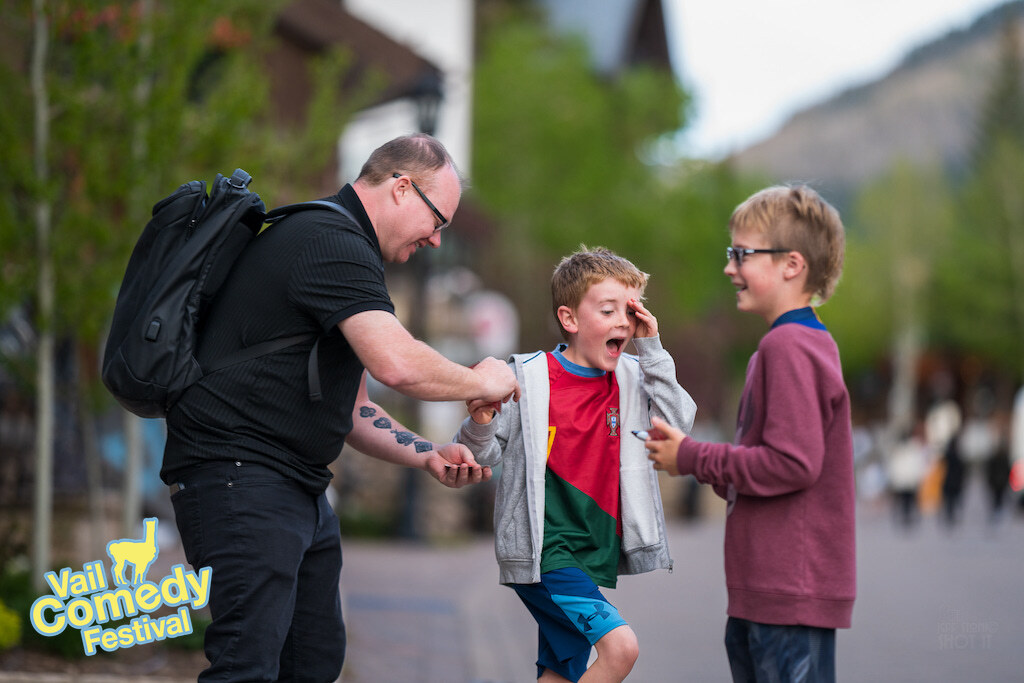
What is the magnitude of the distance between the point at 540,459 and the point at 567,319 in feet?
1.48

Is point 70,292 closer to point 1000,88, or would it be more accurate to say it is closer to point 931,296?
point 931,296

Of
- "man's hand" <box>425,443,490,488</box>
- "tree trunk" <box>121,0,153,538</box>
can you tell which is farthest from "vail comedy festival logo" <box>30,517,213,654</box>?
"tree trunk" <box>121,0,153,538</box>

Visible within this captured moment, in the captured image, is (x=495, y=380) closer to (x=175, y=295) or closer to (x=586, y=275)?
(x=586, y=275)

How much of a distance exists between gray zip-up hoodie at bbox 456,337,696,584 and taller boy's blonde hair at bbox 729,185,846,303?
0.46 metres

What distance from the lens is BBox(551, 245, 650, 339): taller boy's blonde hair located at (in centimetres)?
359

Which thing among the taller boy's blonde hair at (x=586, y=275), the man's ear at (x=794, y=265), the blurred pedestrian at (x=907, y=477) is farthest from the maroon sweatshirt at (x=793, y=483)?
the blurred pedestrian at (x=907, y=477)

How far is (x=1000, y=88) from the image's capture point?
69000 mm

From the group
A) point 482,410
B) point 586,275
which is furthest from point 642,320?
point 482,410

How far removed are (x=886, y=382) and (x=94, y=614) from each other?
80.2 meters

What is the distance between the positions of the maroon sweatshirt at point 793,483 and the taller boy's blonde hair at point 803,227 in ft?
0.67

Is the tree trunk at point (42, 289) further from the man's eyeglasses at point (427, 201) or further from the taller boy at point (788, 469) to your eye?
the taller boy at point (788, 469)

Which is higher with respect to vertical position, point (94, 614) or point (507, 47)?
point (507, 47)

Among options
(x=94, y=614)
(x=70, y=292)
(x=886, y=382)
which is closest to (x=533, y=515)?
(x=94, y=614)

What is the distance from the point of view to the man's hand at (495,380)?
3.27m
